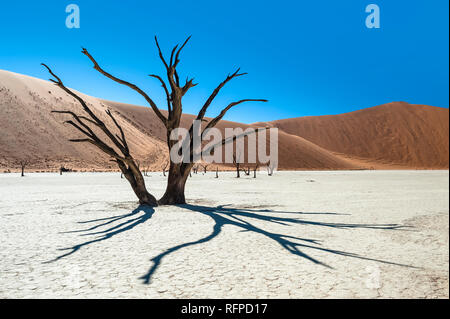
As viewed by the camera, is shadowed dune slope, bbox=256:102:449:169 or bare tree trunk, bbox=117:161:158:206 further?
shadowed dune slope, bbox=256:102:449:169

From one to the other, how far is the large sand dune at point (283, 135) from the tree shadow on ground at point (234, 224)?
54737 mm

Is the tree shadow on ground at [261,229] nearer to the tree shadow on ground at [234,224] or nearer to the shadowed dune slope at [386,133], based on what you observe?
the tree shadow on ground at [234,224]

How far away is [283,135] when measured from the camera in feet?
352

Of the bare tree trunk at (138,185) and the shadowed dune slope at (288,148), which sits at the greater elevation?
the shadowed dune slope at (288,148)

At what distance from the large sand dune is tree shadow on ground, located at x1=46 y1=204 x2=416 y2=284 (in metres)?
54.7

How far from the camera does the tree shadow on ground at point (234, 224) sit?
18.5 feet

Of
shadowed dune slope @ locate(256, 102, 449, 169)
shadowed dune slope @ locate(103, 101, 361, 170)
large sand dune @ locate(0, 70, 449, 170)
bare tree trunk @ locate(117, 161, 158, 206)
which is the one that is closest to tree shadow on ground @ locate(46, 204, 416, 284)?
bare tree trunk @ locate(117, 161, 158, 206)

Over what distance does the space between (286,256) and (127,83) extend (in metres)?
9.09

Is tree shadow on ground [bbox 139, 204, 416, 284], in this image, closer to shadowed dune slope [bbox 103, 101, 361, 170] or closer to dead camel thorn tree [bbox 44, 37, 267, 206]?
dead camel thorn tree [bbox 44, 37, 267, 206]

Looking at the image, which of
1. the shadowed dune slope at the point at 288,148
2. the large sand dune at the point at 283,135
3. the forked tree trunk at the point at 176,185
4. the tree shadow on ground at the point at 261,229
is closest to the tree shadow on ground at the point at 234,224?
the tree shadow on ground at the point at 261,229

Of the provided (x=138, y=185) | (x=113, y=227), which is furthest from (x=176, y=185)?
(x=113, y=227)

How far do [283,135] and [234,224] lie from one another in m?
101

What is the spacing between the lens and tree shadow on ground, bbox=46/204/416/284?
565cm
